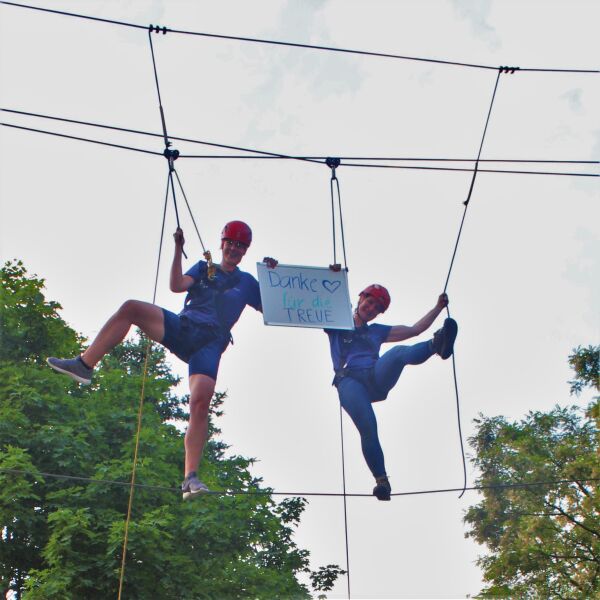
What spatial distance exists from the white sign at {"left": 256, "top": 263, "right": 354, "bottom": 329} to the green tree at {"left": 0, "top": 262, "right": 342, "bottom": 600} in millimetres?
8212

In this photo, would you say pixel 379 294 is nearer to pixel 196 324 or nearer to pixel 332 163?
pixel 332 163

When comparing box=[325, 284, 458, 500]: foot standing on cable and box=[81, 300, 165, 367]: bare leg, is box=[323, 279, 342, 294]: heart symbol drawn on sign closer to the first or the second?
box=[325, 284, 458, 500]: foot standing on cable

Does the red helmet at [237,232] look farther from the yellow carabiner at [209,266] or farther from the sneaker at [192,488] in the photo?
the sneaker at [192,488]

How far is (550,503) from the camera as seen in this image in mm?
24547

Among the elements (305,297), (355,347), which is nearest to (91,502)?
(355,347)

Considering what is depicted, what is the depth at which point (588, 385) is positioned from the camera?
26.6 m

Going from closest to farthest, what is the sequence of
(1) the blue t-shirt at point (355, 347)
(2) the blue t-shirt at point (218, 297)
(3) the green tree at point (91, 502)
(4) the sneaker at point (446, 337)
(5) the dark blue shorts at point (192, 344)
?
(5) the dark blue shorts at point (192, 344)
(2) the blue t-shirt at point (218, 297)
(4) the sneaker at point (446, 337)
(1) the blue t-shirt at point (355, 347)
(3) the green tree at point (91, 502)

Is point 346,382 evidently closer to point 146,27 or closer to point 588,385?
point 146,27

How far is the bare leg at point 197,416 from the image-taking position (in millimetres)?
7980

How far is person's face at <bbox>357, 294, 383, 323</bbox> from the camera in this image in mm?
9242

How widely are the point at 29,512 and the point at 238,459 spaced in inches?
260

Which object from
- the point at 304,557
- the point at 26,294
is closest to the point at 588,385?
the point at 304,557

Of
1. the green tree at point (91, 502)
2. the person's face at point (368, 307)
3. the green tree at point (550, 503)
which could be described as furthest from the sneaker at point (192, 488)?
the green tree at point (550, 503)

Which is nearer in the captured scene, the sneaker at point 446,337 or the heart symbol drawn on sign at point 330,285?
the heart symbol drawn on sign at point 330,285
